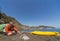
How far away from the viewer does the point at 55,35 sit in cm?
1653

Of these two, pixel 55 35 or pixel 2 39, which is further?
pixel 55 35

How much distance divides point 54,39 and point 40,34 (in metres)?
1.88

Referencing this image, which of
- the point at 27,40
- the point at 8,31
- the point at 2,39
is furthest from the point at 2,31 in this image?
the point at 27,40

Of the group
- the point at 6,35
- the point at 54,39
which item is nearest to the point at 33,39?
the point at 54,39

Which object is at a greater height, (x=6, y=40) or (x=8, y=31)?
(x=8, y=31)

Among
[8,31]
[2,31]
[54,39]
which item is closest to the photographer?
[54,39]

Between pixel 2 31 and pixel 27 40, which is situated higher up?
pixel 2 31

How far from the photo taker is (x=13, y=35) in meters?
15.9

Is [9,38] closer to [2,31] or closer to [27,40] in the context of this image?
[27,40]

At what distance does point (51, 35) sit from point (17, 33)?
3.07m

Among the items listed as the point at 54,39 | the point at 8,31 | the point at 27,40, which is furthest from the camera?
the point at 8,31

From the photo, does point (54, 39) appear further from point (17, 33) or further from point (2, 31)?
point (2, 31)

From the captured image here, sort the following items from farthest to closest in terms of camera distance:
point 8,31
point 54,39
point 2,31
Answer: point 2,31 < point 8,31 < point 54,39

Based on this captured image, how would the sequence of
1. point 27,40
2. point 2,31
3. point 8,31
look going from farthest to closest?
point 2,31 → point 8,31 → point 27,40
